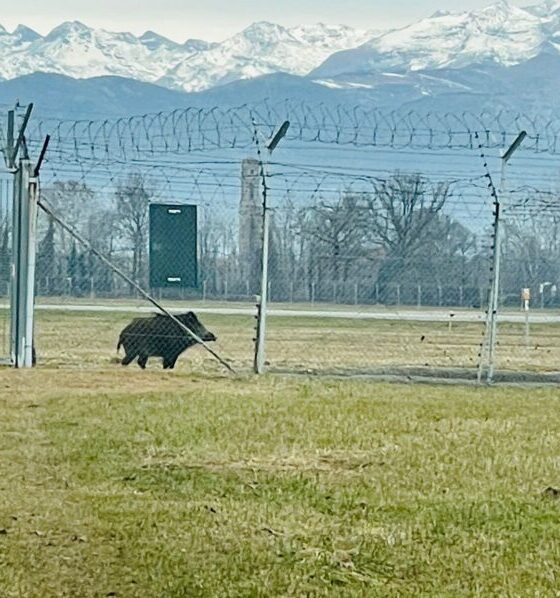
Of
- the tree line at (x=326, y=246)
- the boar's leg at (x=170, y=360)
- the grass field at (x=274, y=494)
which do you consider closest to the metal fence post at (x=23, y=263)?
the tree line at (x=326, y=246)

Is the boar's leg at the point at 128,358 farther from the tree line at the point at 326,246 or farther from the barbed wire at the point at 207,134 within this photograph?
the barbed wire at the point at 207,134

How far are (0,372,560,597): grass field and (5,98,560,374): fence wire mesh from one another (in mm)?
4413

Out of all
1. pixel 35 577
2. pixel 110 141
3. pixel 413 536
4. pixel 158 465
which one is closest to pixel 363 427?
pixel 158 465

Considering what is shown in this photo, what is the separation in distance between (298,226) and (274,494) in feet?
40.0

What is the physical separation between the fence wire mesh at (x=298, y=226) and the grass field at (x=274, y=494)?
4.41 m

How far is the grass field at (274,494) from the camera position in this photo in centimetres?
771

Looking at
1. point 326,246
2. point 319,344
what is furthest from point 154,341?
point 319,344

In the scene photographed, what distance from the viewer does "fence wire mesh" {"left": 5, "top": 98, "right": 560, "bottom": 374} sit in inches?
768

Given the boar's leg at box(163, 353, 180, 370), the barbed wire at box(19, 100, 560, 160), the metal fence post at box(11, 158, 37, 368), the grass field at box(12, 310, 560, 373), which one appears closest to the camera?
the metal fence post at box(11, 158, 37, 368)

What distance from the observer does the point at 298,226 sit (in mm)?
21859

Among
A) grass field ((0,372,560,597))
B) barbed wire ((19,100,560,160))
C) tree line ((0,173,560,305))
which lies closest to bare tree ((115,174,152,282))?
tree line ((0,173,560,305))

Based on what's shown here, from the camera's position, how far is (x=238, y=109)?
20047 millimetres

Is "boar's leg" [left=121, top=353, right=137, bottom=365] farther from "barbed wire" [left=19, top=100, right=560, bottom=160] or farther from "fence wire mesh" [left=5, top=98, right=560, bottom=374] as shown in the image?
"barbed wire" [left=19, top=100, right=560, bottom=160]

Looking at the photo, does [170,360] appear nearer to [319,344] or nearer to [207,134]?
[207,134]
